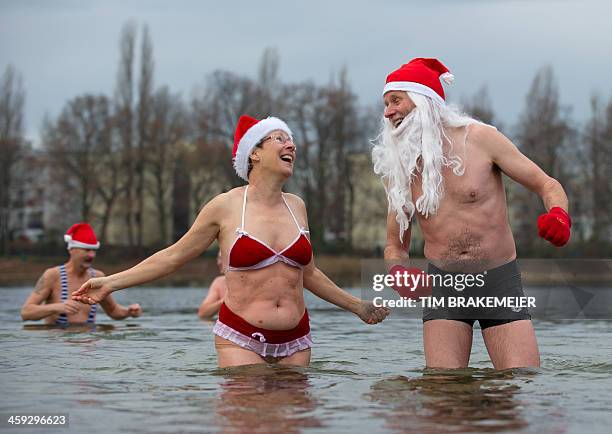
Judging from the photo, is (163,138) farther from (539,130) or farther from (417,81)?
(417,81)

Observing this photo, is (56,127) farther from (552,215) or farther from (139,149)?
(552,215)

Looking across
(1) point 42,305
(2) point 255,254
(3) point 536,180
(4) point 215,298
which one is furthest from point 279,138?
(4) point 215,298

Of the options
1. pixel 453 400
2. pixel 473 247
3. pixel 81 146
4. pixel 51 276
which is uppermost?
pixel 81 146

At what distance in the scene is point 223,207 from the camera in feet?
23.5

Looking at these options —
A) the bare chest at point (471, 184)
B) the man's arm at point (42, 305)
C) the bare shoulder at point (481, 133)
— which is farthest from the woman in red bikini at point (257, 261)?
the man's arm at point (42, 305)

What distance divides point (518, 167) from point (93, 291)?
2.85 meters

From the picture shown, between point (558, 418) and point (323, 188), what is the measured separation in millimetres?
60572

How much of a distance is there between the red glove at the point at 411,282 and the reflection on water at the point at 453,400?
0.48 metres

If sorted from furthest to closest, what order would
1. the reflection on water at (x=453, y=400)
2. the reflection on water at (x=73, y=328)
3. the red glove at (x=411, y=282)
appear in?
the reflection on water at (x=73, y=328) < the red glove at (x=411, y=282) < the reflection on water at (x=453, y=400)

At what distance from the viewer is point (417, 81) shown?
6957 mm

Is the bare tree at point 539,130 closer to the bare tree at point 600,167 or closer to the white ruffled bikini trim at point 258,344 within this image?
the bare tree at point 600,167

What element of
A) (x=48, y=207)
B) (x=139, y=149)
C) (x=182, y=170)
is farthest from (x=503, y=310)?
(x=48, y=207)

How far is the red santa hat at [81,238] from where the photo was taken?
1256cm

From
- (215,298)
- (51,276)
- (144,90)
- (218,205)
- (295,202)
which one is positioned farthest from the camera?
(144,90)
